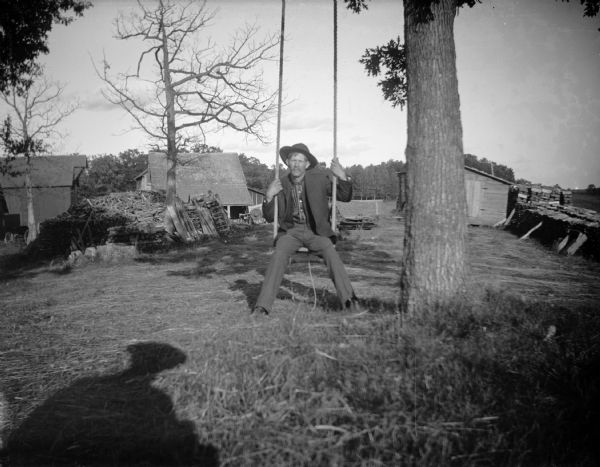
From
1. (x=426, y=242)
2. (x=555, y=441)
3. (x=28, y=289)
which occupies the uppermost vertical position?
(x=426, y=242)

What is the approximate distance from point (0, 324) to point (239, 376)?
4457mm

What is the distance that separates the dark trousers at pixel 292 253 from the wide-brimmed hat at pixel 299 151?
Result: 1026 millimetres

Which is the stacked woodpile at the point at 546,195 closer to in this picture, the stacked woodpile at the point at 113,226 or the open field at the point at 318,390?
the stacked woodpile at the point at 113,226

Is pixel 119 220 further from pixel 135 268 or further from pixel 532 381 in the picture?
pixel 532 381

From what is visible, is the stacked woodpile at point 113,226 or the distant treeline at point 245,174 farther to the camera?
the distant treeline at point 245,174

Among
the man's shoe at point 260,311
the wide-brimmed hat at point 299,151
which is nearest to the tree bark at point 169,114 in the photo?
the wide-brimmed hat at point 299,151

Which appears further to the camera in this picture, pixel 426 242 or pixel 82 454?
pixel 426 242

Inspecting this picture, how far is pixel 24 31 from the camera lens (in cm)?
904

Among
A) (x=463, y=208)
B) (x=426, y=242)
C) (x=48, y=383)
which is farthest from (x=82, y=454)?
(x=463, y=208)

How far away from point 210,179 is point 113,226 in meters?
23.3

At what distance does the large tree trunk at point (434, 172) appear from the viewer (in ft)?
11.7

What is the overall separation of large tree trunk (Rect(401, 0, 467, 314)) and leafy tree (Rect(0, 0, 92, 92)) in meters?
9.34

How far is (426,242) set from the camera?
3576 mm

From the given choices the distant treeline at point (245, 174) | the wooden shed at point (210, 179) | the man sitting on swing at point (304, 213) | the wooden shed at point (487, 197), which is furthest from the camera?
the distant treeline at point (245, 174)
